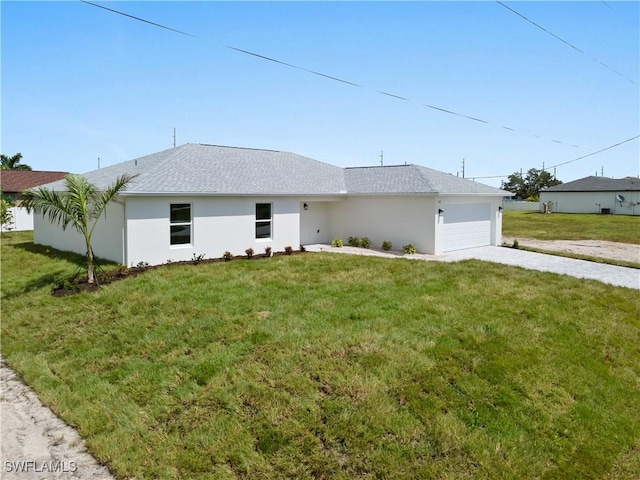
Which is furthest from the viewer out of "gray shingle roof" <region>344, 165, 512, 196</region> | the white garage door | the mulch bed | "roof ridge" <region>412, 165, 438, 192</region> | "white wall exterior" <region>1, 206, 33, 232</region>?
"white wall exterior" <region>1, 206, 33, 232</region>

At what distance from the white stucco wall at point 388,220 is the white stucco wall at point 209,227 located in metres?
3.06

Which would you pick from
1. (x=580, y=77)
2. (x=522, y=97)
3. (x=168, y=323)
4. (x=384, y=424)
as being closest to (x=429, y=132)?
Answer: (x=522, y=97)

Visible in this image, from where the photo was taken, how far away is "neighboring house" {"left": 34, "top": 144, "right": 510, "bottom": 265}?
47.0 feet

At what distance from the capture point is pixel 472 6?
12.7m

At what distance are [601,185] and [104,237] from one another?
57122 millimetres

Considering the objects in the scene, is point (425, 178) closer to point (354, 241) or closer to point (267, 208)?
point (354, 241)

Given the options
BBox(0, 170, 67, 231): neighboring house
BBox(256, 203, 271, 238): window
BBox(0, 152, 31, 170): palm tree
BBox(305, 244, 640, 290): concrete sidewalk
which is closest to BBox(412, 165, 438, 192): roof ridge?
BBox(305, 244, 640, 290): concrete sidewalk

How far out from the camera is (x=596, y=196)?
49.8m

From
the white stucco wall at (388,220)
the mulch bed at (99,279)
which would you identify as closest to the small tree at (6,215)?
the mulch bed at (99,279)

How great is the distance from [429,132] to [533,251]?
893 cm

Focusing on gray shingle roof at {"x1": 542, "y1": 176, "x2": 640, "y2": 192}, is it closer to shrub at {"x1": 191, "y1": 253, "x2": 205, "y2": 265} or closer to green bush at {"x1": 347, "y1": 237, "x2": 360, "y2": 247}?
green bush at {"x1": 347, "y1": 237, "x2": 360, "y2": 247}

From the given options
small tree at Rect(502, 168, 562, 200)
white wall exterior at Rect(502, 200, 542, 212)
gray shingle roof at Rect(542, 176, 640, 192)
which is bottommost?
white wall exterior at Rect(502, 200, 542, 212)

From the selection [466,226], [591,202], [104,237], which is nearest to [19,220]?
[104,237]

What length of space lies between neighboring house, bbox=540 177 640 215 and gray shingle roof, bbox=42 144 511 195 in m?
37.4
